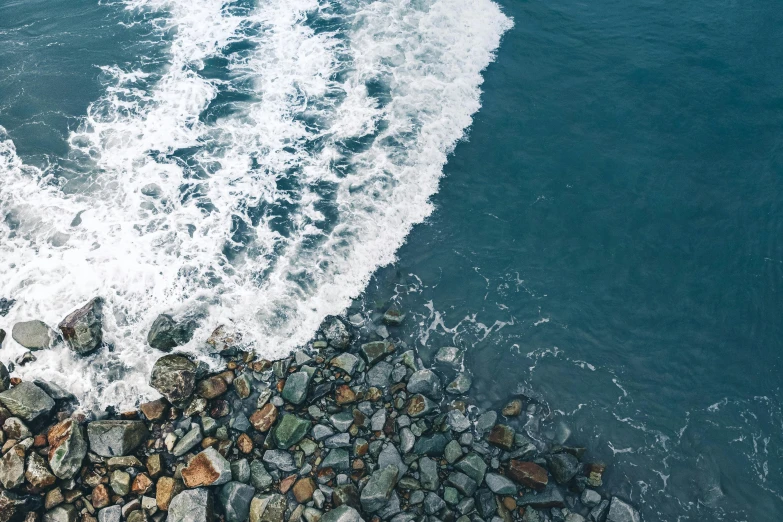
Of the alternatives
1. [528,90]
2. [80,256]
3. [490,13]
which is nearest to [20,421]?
[80,256]

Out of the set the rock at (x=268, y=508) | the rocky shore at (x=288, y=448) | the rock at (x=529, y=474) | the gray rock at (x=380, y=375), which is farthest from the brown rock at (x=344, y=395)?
the rock at (x=529, y=474)

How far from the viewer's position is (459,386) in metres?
20.1

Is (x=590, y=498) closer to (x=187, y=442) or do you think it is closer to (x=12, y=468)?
(x=187, y=442)

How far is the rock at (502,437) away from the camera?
18.7m

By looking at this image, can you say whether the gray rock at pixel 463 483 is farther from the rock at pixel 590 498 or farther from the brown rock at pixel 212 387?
the brown rock at pixel 212 387

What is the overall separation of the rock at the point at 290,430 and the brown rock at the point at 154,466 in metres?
4.12

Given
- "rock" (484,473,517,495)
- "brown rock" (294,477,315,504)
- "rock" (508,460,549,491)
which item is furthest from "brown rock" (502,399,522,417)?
"brown rock" (294,477,315,504)

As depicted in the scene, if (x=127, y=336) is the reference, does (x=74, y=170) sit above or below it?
above

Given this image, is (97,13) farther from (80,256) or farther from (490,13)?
(490,13)

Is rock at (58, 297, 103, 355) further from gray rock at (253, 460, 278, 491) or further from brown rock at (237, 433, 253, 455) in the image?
gray rock at (253, 460, 278, 491)

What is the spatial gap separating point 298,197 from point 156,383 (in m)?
11.1

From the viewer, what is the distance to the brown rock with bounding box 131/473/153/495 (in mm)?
17141

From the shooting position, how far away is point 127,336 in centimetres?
2092

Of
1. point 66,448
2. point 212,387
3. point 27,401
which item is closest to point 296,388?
point 212,387
